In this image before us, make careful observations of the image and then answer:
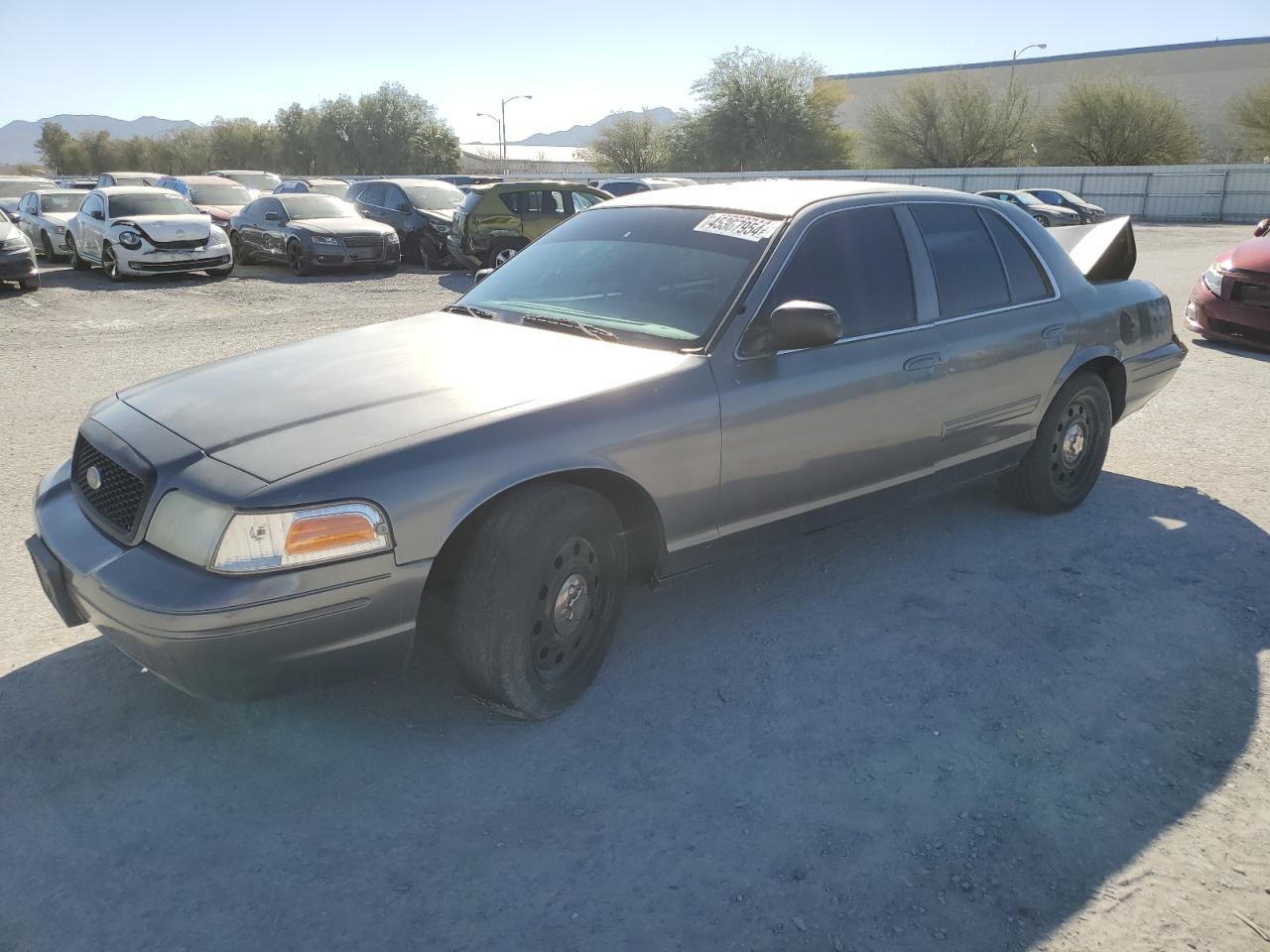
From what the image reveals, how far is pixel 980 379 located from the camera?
4336 mm

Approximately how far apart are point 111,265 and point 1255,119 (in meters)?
48.4

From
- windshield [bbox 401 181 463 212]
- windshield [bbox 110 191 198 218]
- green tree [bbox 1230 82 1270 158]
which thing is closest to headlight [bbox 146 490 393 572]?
windshield [bbox 110 191 198 218]

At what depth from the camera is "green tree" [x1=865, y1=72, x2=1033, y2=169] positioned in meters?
49.3

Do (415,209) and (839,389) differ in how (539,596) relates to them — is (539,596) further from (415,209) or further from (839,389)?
(415,209)

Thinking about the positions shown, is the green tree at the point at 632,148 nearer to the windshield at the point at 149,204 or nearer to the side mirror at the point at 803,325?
the windshield at the point at 149,204

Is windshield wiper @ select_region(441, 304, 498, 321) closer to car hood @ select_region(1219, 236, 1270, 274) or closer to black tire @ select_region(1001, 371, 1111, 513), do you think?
black tire @ select_region(1001, 371, 1111, 513)

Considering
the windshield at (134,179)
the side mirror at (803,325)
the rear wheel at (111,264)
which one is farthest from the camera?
the windshield at (134,179)

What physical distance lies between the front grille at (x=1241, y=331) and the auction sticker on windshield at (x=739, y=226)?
25.5ft

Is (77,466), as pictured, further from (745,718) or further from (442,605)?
(745,718)

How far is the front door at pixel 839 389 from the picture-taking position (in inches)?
138

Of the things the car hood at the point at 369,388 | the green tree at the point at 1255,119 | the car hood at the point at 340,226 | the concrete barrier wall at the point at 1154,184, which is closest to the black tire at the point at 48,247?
the car hood at the point at 340,226

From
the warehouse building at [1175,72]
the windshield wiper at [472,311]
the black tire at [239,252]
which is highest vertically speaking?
the warehouse building at [1175,72]

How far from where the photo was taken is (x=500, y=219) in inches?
635

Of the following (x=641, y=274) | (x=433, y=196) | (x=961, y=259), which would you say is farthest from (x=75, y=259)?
(x=961, y=259)
